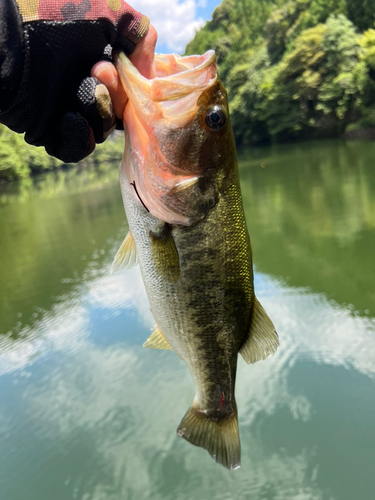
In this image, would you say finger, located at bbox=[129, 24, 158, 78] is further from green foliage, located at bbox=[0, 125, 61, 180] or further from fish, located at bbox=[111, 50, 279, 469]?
green foliage, located at bbox=[0, 125, 61, 180]

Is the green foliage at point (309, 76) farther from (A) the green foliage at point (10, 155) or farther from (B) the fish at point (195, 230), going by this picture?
(B) the fish at point (195, 230)

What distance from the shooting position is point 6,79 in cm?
146

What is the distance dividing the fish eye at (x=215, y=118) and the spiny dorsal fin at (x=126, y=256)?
2.29ft

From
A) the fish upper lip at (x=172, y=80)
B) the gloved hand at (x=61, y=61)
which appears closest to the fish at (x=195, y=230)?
the fish upper lip at (x=172, y=80)

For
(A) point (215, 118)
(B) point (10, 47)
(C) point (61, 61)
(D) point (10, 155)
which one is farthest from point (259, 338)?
(D) point (10, 155)

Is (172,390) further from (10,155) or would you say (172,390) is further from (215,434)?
(10,155)

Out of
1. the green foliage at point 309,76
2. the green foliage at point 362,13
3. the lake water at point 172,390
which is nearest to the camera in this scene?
the lake water at point 172,390

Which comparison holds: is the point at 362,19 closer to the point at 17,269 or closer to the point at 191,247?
the point at 17,269

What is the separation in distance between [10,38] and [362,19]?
3932 cm

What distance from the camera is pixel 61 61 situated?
1.50m

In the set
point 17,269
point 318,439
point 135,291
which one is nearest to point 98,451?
point 318,439

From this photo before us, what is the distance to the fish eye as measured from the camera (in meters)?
1.55

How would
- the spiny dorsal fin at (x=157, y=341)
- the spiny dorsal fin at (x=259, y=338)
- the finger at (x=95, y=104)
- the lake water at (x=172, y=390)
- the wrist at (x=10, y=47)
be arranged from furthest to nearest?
the lake water at (x=172, y=390), the spiny dorsal fin at (x=157, y=341), the spiny dorsal fin at (x=259, y=338), the finger at (x=95, y=104), the wrist at (x=10, y=47)

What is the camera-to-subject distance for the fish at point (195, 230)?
154 centimetres
